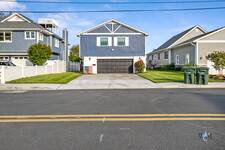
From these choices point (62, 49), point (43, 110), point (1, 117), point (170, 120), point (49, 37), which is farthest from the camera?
point (62, 49)

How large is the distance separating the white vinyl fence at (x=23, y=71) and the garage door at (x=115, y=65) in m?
5.92

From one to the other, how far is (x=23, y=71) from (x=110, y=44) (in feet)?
49.5

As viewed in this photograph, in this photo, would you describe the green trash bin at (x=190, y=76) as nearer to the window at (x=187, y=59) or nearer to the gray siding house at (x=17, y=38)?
the window at (x=187, y=59)

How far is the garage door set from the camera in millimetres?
39906

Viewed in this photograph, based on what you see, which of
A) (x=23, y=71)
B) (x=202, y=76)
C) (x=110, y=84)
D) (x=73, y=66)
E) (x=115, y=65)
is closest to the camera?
(x=202, y=76)

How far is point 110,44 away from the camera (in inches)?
1547

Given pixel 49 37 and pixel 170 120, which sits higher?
pixel 49 37

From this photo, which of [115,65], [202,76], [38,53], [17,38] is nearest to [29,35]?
[17,38]

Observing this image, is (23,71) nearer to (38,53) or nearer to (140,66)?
(38,53)

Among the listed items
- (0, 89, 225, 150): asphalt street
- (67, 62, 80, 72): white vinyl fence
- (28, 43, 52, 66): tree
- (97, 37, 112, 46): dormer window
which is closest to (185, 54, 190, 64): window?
(97, 37, 112, 46): dormer window

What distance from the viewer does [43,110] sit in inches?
394
